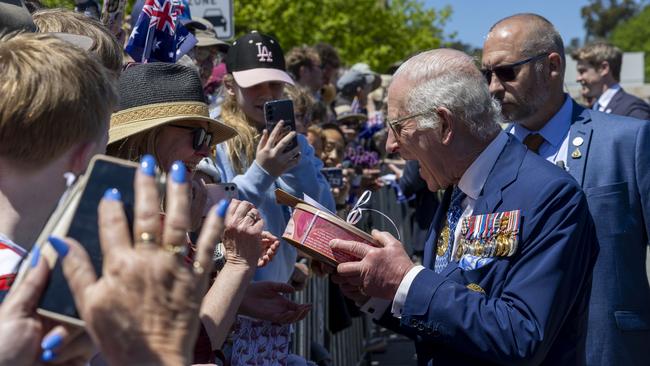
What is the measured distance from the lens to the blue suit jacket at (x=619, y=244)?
3.88 metres

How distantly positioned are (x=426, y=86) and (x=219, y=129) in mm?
855

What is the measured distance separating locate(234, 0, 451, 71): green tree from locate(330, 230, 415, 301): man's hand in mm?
18423

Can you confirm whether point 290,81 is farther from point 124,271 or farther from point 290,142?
point 124,271

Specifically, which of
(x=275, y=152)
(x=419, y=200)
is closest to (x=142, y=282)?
(x=275, y=152)

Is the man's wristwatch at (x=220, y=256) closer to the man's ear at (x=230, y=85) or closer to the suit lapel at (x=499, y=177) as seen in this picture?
the suit lapel at (x=499, y=177)

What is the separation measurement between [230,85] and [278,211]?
2.98 feet

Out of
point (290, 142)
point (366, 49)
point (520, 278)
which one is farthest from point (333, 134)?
point (366, 49)

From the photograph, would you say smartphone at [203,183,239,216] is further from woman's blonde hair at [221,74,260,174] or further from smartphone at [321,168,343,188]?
smartphone at [321,168,343,188]

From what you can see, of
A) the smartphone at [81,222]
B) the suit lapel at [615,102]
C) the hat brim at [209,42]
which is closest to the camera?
the smartphone at [81,222]

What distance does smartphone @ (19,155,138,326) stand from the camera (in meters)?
1.58

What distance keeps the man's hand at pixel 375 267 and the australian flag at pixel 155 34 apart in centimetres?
167

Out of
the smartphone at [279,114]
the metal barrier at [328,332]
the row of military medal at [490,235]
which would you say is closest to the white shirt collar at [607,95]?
the metal barrier at [328,332]

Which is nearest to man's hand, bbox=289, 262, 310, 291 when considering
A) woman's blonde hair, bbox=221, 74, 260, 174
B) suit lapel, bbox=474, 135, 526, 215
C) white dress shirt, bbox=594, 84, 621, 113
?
woman's blonde hair, bbox=221, 74, 260, 174

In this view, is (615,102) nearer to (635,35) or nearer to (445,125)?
(445,125)
